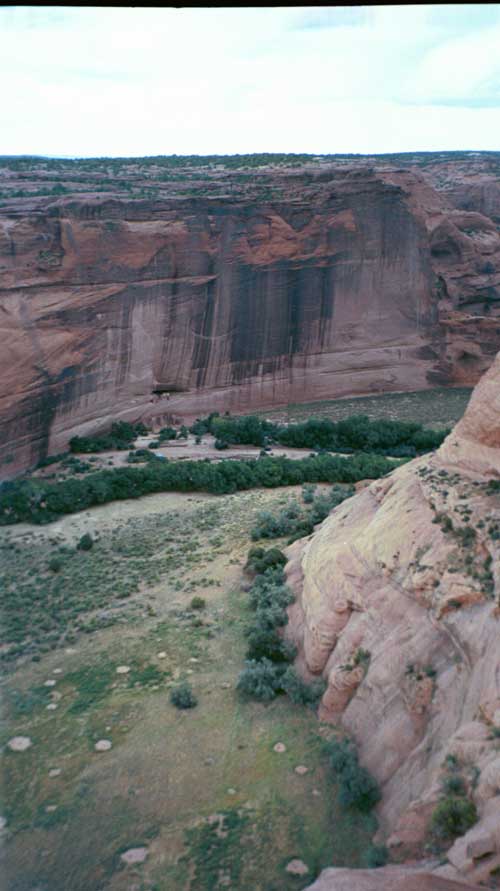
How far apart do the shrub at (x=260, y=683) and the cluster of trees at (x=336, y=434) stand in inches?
630

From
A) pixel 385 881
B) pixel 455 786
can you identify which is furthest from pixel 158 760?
pixel 385 881

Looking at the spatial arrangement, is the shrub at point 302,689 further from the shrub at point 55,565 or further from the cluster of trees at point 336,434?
the cluster of trees at point 336,434

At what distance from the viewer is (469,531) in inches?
368

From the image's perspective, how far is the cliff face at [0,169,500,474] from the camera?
2334 centimetres

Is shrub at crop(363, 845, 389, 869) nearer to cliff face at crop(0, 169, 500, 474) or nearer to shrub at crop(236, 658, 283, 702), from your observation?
shrub at crop(236, 658, 283, 702)

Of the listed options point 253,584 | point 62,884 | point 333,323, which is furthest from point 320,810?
point 333,323

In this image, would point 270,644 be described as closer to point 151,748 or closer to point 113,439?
point 151,748

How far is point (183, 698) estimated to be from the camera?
10484mm

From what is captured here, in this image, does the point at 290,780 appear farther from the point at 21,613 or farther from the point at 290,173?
the point at 290,173

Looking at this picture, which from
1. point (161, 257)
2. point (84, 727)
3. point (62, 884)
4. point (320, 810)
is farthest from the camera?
point (161, 257)

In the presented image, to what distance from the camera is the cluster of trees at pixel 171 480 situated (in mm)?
19500

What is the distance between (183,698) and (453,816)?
499 cm

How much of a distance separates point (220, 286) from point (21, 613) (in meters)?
18.2

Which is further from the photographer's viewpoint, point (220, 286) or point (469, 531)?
point (220, 286)
